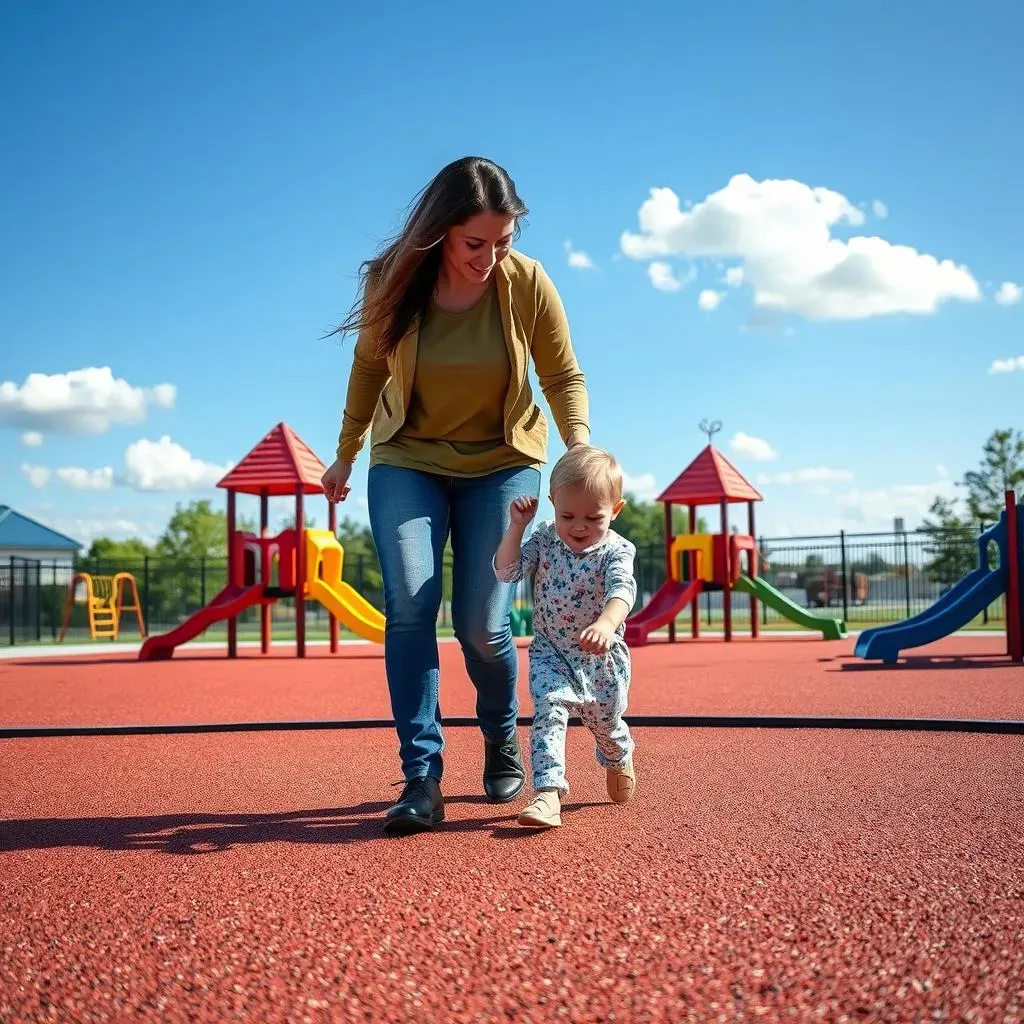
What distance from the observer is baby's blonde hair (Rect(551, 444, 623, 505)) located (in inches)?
134

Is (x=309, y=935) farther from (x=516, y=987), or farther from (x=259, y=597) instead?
(x=259, y=597)

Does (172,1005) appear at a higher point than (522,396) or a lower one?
lower

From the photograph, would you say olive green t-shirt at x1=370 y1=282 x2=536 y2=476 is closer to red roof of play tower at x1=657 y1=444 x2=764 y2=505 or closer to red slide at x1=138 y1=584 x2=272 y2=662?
red slide at x1=138 y1=584 x2=272 y2=662

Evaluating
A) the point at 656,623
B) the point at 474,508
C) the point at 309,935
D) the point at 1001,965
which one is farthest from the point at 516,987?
the point at 656,623

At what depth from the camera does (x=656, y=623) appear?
1664 centimetres

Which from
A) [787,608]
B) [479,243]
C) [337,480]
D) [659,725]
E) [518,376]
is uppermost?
[479,243]

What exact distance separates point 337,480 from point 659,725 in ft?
7.97

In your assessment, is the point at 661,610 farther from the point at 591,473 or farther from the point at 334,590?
the point at 591,473

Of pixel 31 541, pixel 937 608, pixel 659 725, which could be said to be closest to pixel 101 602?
pixel 937 608

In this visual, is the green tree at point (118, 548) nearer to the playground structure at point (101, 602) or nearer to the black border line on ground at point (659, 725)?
the playground structure at point (101, 602)

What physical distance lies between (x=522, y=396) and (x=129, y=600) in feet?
134

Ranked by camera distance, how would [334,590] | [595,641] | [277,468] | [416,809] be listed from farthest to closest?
[277,468] → [334,590] → [416,809] → [595,641]

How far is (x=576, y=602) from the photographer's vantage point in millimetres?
3584

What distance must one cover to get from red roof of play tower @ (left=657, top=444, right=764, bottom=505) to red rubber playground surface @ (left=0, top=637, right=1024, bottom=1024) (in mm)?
14094
